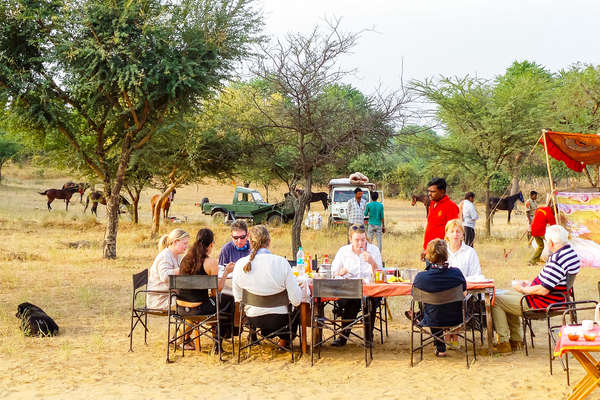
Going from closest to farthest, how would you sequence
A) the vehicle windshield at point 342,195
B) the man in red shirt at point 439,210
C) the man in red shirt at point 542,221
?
the man in red shirt at point 439,210, the man in red shirt at point 542,221, the vehicle windshield at point 342,195

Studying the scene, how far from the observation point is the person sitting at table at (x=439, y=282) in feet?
19.7

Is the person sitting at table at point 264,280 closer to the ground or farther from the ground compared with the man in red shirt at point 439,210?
closer to the ground

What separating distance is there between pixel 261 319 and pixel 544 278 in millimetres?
2689

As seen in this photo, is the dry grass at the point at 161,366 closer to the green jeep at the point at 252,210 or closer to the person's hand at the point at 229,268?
the person's hand at the point at 229,268

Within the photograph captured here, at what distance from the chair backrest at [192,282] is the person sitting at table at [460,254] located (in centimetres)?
243

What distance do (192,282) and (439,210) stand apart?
3260 millimetres

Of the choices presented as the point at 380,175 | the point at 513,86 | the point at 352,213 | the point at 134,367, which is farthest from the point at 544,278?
the point at 380,175

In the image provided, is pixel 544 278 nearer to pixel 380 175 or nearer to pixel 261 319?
pixel 261 319

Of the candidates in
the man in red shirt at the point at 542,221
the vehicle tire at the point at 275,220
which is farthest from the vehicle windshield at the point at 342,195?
the man in red shirt at the point at 542,221

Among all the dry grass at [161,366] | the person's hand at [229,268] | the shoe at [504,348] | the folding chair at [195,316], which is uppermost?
the person's hand at [229,268]

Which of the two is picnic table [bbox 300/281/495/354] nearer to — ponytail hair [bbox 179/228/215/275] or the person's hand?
the person's hand

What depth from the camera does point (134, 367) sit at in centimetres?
621

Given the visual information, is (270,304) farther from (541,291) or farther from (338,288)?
(541,291)

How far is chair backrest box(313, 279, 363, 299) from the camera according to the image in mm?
6098
